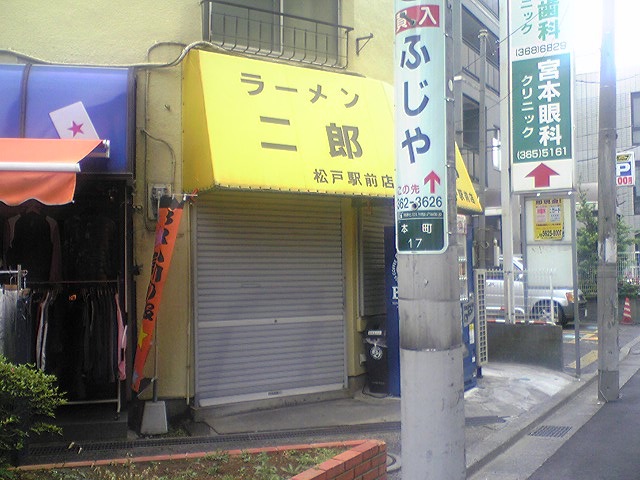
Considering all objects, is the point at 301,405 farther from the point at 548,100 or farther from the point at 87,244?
the point at 548,100

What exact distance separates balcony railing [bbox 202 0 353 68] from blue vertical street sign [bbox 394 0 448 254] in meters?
5.02

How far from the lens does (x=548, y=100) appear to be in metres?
11.2

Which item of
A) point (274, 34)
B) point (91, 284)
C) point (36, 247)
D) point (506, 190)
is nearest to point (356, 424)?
point (91, 284)

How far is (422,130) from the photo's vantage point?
13.1 feet

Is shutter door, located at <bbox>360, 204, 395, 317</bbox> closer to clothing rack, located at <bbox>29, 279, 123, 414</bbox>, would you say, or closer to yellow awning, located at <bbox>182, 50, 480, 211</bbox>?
yellow awning, located at <bbox>182, 50, 480, 211</bbox>

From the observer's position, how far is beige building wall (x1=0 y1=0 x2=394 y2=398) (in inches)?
309

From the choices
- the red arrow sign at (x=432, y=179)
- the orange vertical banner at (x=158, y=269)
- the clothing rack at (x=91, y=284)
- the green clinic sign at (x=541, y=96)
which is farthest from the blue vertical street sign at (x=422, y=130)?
the green clinic sign at (x=541, y=96)

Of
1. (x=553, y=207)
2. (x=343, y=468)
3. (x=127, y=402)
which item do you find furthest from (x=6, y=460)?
(x=553, y=207)

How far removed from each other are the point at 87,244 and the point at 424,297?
548 centimetres

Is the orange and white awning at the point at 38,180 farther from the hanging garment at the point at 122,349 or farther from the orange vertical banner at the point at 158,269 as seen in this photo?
the hanging garment at the point at 122,349

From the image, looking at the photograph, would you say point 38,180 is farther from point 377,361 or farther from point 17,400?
point 377,361

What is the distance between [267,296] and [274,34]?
12.3 ft

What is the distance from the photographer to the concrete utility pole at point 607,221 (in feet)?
30.9

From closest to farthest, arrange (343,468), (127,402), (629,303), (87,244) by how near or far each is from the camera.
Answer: (343,468)
(127,402)
(87,244)
(629,303)
